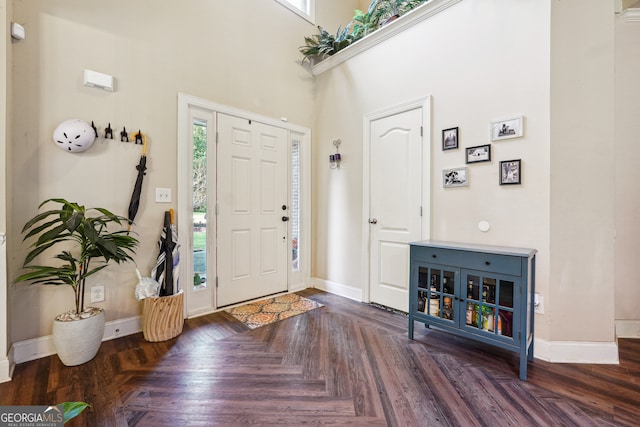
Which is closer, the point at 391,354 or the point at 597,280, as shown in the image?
the point at 597,280

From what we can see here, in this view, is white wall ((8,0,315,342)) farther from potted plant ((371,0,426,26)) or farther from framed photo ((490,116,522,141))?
framed photo ((490,116,522,141))

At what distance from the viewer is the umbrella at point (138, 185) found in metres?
2.40

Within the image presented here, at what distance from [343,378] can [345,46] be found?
3.57 meters

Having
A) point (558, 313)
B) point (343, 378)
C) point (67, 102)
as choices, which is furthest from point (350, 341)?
point (67, 102)

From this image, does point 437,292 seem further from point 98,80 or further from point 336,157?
point 98,80

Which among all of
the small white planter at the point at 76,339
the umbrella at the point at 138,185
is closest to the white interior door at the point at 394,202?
the umbrella at the point at 138,185

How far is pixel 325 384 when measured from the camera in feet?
5.89

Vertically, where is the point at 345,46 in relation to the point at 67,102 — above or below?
above

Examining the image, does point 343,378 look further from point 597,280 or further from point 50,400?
point 597,280

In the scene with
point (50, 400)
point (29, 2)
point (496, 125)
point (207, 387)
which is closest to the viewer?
point (50, 400)

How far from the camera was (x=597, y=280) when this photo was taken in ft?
6.65

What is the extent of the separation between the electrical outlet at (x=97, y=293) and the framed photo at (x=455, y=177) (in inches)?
118

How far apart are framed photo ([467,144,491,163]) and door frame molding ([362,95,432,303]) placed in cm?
36

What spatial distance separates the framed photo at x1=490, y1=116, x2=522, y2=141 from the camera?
2.19 meters
